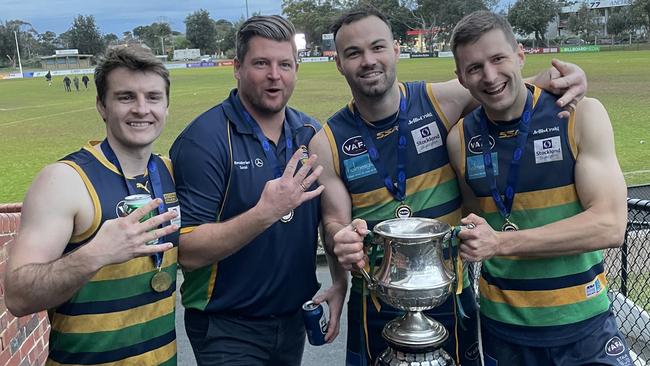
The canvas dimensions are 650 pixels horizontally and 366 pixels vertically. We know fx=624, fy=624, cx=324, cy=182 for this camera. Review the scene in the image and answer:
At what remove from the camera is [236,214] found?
2990 millimetres

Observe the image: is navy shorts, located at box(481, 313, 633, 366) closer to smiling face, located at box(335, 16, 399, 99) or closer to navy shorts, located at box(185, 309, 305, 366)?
navy shorts, located at box(185, 309, 305, 366)

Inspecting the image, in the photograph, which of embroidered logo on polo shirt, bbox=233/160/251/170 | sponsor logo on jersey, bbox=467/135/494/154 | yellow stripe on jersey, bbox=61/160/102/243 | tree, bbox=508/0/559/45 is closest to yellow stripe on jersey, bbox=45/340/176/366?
yellow stripe on jersey, bbox=61/160/102/243

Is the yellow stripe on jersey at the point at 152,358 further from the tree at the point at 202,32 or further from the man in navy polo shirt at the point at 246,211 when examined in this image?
the tree at the point at 202,32

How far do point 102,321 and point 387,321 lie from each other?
1.41 metres

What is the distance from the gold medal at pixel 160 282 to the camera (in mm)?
2670

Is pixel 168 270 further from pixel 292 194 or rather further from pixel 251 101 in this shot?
pixel 251 101

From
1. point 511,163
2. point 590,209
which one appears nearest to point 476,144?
point 511,163

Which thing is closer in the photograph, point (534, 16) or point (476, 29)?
point (476, 29)

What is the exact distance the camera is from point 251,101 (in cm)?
309

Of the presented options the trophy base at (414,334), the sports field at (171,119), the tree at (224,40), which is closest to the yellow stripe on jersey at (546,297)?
the trophy base at (414,334)

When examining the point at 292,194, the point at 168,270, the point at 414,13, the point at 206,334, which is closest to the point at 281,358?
the point at 206,334

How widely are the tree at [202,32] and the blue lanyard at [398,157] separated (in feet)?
382

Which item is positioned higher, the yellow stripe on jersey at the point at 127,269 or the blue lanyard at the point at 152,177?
the blue lanyard at the point at 152,177

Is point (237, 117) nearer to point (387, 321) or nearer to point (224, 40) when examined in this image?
point (387, 321)
